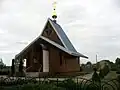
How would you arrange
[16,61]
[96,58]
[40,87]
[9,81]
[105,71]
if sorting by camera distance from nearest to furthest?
[40,87]
[9,81]
[105,71]
[16,61]
[96,58]

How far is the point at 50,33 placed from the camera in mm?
29000

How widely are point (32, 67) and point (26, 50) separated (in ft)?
6.60

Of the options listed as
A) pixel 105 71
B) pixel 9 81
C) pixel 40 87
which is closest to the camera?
pixel 40 87

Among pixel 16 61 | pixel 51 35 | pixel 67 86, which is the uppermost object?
pixel 51 35

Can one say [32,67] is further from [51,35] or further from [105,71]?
[105,71]

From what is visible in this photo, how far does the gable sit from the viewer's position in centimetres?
2816

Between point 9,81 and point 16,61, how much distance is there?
46.7ft

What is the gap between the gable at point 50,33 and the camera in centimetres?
2816

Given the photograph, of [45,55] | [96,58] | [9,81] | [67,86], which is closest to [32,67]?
[45,55]

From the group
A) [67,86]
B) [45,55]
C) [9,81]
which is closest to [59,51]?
[45,55]

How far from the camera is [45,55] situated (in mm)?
26188

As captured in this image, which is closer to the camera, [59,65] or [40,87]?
[40,87]

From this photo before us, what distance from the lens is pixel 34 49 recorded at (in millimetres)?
26266

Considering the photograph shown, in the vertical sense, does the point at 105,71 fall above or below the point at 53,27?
below
